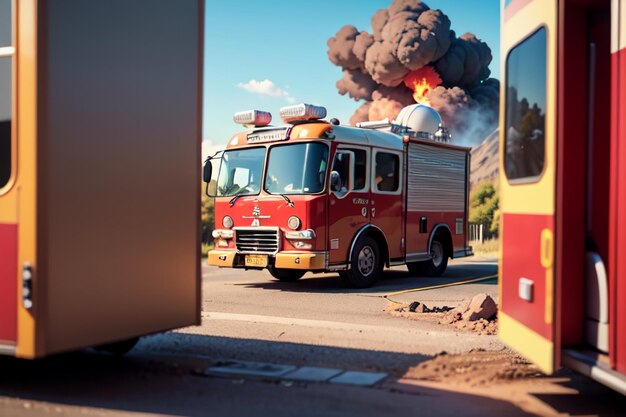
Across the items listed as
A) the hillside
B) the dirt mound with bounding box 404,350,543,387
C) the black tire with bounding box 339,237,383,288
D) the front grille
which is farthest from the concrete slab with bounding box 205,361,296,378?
the hillside

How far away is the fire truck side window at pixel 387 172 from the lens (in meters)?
13.6

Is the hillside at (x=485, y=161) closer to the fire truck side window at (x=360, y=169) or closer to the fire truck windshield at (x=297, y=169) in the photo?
the fire truck side window at (x=360, y=169)

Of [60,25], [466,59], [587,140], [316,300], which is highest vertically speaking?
[466,59]

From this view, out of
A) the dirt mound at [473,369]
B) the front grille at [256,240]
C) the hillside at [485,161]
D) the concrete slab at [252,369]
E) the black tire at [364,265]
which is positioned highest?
the hillside at [485,161]

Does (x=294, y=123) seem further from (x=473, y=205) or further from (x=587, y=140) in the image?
(x=473, y=205)

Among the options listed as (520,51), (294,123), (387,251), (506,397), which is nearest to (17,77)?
(520,51)

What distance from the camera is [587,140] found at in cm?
520

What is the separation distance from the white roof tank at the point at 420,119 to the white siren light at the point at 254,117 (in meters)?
3.86

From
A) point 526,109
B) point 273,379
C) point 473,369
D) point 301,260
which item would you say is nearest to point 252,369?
point 273,379

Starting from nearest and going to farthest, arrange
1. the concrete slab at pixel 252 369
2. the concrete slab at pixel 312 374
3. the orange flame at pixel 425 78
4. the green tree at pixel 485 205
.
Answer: the concrete slab at pixel 312 374, the concrete slab at pixel 252 369, the green tree at pixel 485 205, the orange flame at pixel 425 78

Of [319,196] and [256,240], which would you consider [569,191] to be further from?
[256,240]

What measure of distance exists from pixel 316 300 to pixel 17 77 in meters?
7.27

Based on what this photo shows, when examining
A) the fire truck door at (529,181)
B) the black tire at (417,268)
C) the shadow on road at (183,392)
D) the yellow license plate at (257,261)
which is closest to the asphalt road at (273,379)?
the shadow on road at (183,392)

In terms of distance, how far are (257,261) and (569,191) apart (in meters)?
8.14
